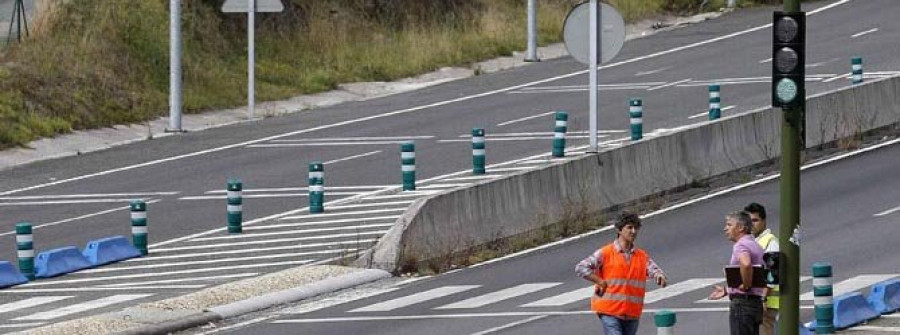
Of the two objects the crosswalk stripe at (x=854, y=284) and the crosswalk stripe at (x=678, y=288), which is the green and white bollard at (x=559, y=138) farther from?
the crosswalk stripe at (x=854, y=284)

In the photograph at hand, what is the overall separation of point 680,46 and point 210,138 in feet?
55.4

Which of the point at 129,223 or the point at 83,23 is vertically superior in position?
the point at 83,23

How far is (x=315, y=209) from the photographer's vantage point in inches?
1139

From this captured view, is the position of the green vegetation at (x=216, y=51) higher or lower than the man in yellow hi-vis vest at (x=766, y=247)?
higher

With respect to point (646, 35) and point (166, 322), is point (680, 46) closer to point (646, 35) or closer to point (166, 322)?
point (646, 35)

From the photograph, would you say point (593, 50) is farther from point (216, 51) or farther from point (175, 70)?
point (216, 51)

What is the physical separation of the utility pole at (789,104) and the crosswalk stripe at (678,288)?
5667 millimetres

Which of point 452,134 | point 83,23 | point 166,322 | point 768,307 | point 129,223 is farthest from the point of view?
point 83,23

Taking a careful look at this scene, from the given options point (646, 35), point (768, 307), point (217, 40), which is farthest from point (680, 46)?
point (768, 307)

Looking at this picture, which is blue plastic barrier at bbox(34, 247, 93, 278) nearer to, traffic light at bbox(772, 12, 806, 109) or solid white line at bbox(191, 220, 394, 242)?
solid white line at bbox(191, 220, 394, 242)

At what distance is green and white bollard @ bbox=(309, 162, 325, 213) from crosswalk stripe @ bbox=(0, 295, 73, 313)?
6162 millimetres

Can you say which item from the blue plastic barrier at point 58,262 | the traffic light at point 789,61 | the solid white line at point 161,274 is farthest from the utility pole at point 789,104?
the blue plastic barrier at point 58,262

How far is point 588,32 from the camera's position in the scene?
91.8 ft

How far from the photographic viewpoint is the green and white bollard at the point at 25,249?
2377cm
